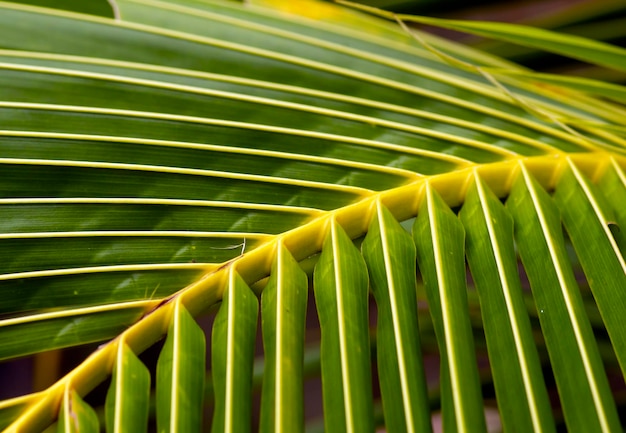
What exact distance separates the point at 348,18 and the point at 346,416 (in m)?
Answer: 0.45

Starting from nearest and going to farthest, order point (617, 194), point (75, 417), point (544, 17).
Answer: point (75, 417)
point (617, 194)
point (544, 17)

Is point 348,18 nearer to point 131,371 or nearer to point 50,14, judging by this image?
point 50,14

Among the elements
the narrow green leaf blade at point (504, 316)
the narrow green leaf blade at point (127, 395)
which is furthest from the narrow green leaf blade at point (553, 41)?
the narrow green leaf blade at point (127, 395)

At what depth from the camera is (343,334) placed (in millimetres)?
369

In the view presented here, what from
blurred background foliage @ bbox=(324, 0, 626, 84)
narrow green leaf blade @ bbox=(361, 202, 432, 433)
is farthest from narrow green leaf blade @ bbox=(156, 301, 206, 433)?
blurred background foliage @ bbox=(324, 0, 626, 84)

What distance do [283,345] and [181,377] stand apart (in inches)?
2.8

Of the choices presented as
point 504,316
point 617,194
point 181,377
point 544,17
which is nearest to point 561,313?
point 504,316

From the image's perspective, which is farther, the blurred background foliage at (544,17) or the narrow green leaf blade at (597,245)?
the blurred background foliage at (544,17)

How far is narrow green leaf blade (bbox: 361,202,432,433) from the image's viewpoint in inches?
13.7

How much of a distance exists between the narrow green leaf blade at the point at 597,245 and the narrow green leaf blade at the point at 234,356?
9.8 inches

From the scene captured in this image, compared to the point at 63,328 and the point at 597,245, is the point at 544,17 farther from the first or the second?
the point at 63,328

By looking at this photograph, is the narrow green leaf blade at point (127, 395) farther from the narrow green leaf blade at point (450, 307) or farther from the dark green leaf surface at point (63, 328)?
the narrow green leaf blade at point (450, 307)

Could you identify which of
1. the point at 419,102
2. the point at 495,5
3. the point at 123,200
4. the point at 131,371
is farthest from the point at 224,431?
the point at 495,5

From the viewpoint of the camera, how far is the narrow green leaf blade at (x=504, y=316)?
1.13 ft
